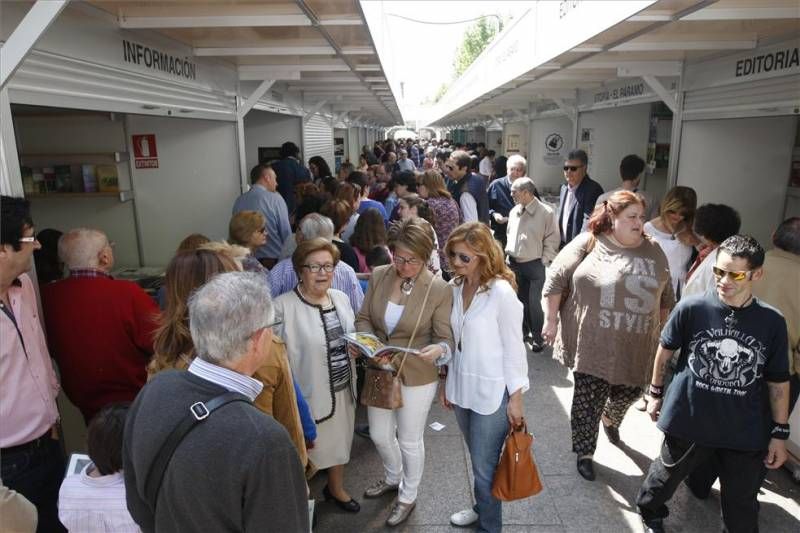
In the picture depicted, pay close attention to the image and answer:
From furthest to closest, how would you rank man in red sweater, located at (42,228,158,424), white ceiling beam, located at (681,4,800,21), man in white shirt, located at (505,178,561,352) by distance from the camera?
man in white shirt, located at (505,178,561,352) → white ceiling beam, located at (681,4,800,21) → man in red sweater, located at (42,228,158,424)

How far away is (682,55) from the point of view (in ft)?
17.3

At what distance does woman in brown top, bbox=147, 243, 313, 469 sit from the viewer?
1964mm

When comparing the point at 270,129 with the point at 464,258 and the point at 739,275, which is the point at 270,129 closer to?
the point at 464,258

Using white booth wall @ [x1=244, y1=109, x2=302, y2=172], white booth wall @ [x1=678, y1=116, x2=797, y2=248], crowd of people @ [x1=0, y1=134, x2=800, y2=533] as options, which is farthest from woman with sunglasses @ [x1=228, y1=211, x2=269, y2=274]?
white booth wall @ [x1=244, y1=109, x2=302, y2=172]

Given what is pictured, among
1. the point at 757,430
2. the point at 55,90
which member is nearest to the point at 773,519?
the point at 757,430

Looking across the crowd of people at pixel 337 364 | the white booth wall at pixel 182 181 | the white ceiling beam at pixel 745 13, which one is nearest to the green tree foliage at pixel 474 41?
the white booth wall at pixel 182 181

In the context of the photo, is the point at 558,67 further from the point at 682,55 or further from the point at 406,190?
the point at 406,190

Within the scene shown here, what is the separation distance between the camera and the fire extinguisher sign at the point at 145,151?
224 inches

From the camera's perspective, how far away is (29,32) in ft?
6.33

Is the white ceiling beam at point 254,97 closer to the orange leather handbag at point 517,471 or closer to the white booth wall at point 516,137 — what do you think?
the orange leather handbag at point 517,471

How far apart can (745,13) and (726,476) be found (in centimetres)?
278

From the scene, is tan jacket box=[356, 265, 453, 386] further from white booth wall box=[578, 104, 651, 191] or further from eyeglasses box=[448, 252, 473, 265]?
white booth wall box=[578, 104, 651, 191]

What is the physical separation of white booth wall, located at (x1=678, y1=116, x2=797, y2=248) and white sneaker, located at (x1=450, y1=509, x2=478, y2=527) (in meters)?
4.47

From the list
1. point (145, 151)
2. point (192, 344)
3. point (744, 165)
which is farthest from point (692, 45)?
point (145, 151)
